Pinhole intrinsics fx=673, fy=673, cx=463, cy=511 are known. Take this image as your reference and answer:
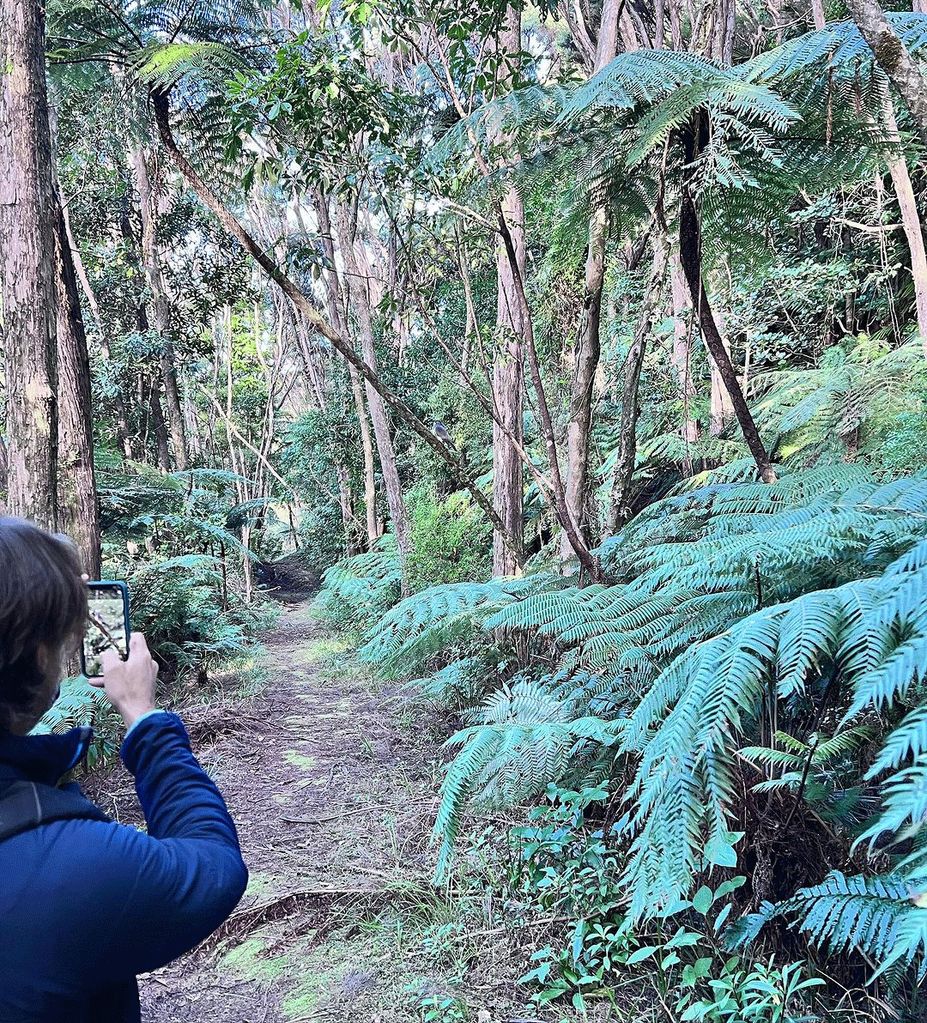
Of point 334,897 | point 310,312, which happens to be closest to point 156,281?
point 310,312

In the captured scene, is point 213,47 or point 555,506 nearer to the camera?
point 555,506

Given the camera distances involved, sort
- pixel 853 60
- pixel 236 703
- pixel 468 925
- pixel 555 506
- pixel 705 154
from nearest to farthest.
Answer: pixel 853 60 < pixel 705 154 < pixel 468 925 < pixel 555 506 < pixel 236 703

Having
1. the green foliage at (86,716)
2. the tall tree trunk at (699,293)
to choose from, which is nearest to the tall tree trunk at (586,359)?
the tall tree trunk at (699,293)

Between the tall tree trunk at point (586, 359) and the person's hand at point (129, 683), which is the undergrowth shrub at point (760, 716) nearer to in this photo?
the person's hand at point (129, 683)

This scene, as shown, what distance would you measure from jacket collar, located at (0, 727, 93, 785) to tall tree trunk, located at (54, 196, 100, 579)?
4415mm

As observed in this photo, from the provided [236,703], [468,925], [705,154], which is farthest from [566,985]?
[236,703]

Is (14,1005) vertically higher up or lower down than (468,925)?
higher up

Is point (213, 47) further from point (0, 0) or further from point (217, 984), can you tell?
point (217, 984)

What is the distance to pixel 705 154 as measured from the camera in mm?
2357

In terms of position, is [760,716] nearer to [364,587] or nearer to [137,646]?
[137,646]

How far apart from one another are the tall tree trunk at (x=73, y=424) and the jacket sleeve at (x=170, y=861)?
Result: 4345 mm

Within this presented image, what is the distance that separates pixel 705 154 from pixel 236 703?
18.1 ft

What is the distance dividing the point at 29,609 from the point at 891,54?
7.52 feet

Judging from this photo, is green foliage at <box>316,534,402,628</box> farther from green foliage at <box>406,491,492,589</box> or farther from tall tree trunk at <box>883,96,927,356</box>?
tall tree trunk at <box>883,96,927,356</box>
